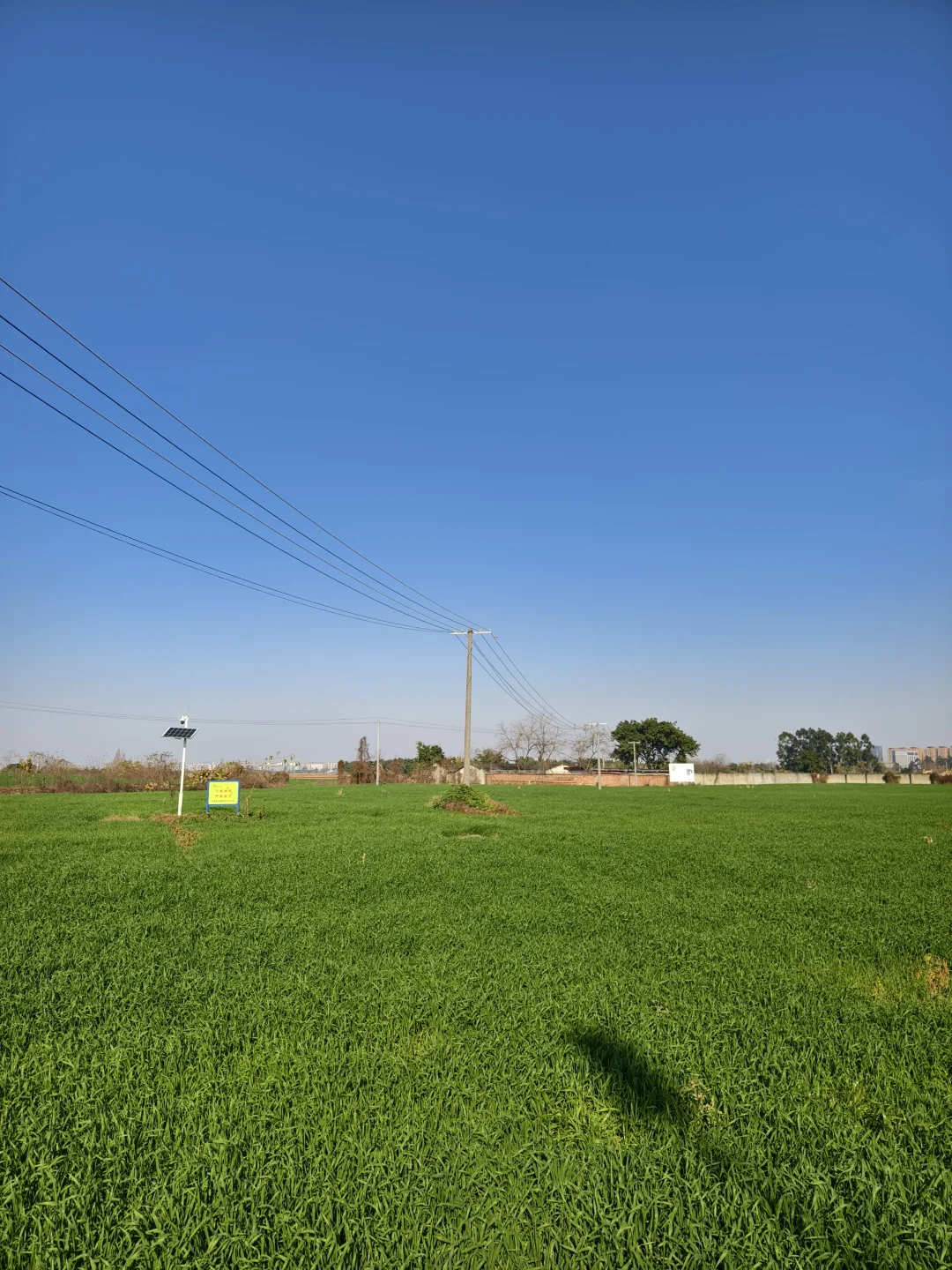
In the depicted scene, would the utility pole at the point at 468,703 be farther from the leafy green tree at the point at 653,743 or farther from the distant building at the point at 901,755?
the distant building at the point at 901,755

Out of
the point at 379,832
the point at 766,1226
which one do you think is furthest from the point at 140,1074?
the point at 379,832

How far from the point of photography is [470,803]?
21.6 meters

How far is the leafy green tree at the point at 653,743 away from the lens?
306 feet

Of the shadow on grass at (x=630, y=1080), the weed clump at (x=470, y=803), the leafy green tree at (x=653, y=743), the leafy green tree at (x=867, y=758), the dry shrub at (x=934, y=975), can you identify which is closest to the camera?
the shadow on grass at (x=630, y=1080)

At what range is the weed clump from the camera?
21500 mm

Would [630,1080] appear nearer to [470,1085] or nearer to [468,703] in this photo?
[470,1085]

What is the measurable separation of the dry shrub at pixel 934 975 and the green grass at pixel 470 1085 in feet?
0.33

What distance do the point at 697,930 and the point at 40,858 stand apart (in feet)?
32.5

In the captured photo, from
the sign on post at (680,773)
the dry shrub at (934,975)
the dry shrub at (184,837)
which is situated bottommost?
the sign on post at (680,773)

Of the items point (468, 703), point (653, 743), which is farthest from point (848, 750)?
point (468, 703)

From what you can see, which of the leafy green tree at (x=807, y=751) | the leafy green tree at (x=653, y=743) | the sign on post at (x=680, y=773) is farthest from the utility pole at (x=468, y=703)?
the leafy green tree at (x=807, y=751)

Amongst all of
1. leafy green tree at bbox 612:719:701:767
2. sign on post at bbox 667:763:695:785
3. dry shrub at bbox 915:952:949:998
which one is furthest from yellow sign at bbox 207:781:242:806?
leafy green tree at bbox 612:719:701:767

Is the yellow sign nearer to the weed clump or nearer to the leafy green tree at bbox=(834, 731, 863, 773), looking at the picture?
the weed clump

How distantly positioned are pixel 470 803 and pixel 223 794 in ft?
23.6
